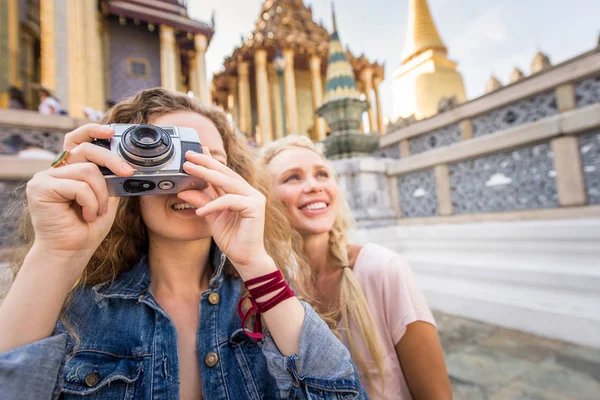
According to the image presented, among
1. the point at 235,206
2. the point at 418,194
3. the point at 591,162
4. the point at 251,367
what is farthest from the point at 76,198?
the point at 418,194

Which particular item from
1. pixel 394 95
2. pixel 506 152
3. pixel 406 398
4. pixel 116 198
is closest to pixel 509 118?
pixel 506 152

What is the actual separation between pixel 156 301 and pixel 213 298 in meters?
0.19

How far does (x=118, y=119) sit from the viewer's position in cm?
120

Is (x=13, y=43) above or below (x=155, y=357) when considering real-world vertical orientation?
above

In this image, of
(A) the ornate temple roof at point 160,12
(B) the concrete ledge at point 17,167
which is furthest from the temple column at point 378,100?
(B) the concrete ledge at point 17,167

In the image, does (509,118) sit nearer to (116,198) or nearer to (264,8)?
(116,198)

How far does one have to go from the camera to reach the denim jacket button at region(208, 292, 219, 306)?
1.07m

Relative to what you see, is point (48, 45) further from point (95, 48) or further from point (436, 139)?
point (436, 139)

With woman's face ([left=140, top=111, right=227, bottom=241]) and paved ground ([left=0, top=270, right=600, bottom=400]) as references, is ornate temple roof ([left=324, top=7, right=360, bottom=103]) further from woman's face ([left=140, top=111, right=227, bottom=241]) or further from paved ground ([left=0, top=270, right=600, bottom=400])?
woman's face ([left=140, top=111, right=227, bottom=241])

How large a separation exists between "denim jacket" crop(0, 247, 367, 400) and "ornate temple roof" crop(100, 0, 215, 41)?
15.9 meters

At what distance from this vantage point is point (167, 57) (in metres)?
13.5

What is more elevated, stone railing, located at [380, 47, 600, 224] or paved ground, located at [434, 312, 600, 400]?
stone railing, located at [380, 47, 600, 224]

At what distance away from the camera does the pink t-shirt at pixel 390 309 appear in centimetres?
137

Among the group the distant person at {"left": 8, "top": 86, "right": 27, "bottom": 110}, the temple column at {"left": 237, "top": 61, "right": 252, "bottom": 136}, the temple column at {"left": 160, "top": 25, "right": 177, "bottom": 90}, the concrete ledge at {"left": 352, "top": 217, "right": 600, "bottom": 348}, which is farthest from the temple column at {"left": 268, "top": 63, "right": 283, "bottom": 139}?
the concrete ledge at {"left": 352, "top": 217, "right": 600, "bottom": 348}
